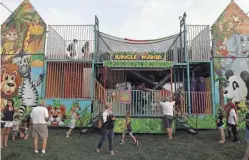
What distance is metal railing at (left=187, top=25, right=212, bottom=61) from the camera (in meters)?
14.8

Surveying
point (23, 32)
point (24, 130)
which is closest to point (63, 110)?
point (24, 130)

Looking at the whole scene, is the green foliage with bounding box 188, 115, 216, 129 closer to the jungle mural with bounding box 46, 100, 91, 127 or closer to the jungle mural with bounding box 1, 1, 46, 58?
the jungle mural with bounding box 46, 100, 91, 127

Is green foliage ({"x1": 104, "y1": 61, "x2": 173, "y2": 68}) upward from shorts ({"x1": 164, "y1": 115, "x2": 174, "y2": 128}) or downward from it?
upward

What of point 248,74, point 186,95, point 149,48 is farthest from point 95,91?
point 248,74

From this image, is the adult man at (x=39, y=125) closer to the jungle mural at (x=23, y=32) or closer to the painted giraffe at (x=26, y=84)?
the painted giraffe at (x=26, y=84)

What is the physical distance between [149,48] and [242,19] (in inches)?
210

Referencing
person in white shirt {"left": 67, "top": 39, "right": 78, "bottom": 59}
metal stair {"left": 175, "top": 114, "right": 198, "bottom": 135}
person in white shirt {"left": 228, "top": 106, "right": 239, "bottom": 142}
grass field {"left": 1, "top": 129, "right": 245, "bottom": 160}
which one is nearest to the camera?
grass field {"left": 1, "top": 129, "right": 245, "bottom": 160}

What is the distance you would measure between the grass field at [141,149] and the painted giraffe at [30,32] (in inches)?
219

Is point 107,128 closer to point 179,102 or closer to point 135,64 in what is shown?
point 135,64

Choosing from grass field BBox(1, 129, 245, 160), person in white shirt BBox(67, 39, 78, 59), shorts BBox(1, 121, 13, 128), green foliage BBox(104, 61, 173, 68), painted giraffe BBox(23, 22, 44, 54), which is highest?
painted giraffe BBox(23, 22, 44, 54)

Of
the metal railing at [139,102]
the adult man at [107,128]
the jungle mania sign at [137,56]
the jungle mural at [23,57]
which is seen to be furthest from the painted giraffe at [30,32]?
the adult man at [107,128]

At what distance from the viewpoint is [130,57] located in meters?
13.9

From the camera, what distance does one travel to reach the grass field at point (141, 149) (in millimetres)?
8859

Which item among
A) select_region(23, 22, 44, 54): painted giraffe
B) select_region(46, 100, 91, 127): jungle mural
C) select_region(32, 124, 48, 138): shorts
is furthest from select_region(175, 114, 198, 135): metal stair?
select_region(23, 22, 44, 54): painted giraffe
